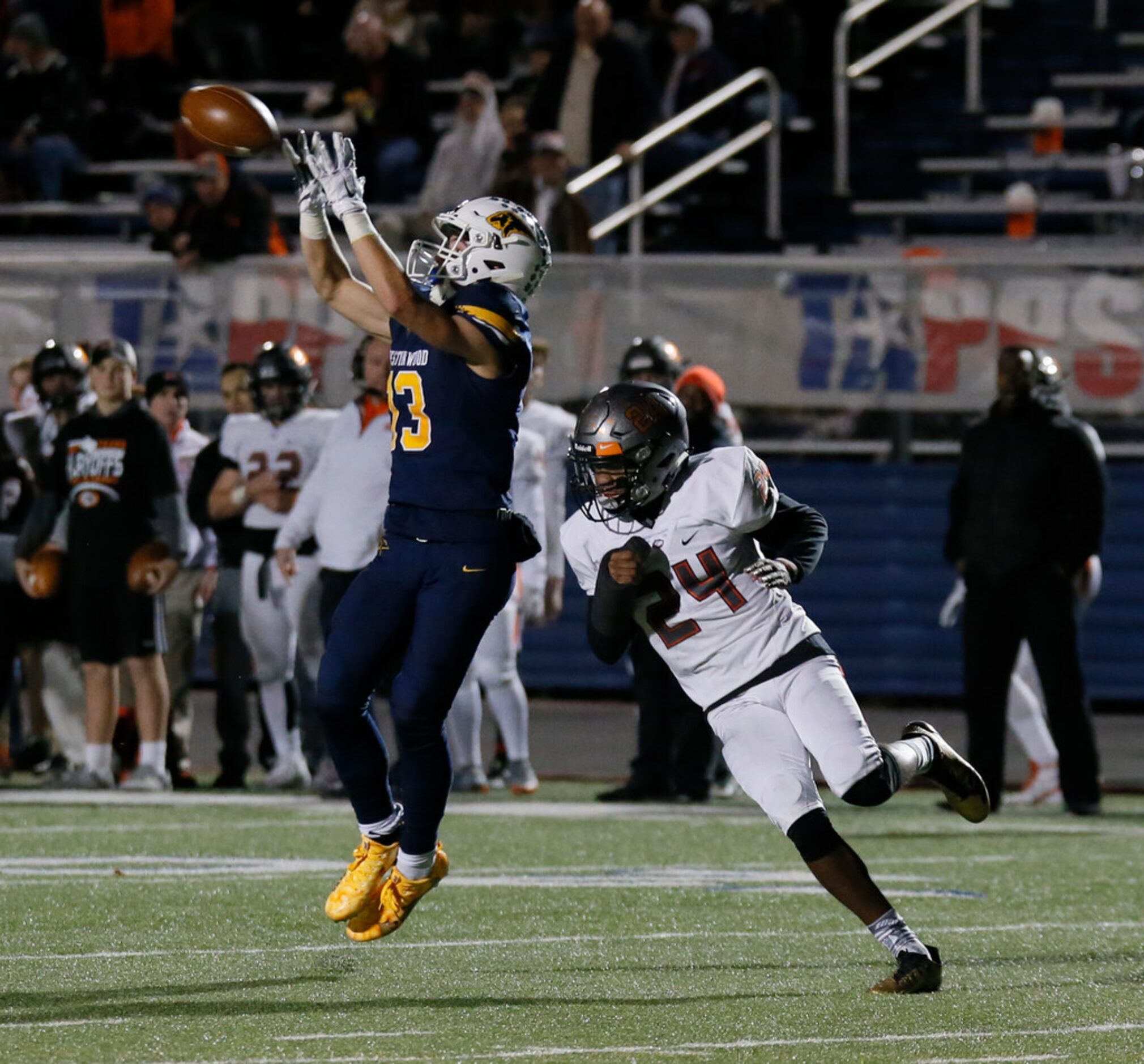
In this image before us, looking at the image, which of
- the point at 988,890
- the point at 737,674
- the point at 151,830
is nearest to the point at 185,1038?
the point at 737,674

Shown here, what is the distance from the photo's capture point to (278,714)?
37.2ft

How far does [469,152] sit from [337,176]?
32.0 feet

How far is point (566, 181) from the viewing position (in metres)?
15.6

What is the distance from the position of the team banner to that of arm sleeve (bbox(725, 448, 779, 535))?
7.48 meters

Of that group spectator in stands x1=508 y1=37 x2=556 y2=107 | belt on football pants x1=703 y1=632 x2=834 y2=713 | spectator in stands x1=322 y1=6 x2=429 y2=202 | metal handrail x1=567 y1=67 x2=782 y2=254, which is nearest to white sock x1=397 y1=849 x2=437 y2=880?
belt on football pants x1=703 y1=632 x2=834 y2=713

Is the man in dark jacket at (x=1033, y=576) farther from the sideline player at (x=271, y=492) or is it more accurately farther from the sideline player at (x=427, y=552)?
the sideline player at (x=427, y=552)

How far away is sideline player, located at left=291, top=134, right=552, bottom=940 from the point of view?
256 inches

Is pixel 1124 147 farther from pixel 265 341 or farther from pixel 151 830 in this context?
pixel 151 830

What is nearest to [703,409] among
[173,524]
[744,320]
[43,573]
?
[173,524]

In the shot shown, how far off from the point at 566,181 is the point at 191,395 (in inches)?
→ 117

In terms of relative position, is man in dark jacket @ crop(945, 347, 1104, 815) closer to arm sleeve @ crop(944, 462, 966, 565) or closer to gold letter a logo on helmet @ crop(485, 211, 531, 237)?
arm sleeve @ crop(944, 462, 966, 565)

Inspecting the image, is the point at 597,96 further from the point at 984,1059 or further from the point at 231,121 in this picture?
the point at 984,1059

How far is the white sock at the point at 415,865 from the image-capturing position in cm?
655

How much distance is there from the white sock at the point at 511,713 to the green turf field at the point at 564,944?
64 cm
